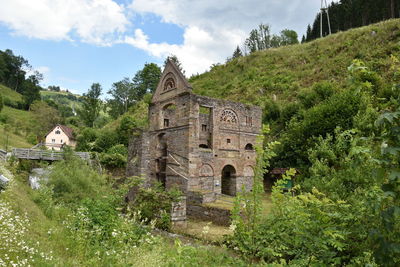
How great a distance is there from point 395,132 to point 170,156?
18.6 m

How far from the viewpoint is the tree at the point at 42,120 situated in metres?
52.6

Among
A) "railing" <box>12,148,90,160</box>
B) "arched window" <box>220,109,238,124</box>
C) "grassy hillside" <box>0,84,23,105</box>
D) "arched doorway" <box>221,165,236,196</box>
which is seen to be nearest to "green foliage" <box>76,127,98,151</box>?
"railing" <box>12,148,90,160</box>

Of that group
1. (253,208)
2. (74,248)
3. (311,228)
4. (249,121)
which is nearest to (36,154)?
(249,121)

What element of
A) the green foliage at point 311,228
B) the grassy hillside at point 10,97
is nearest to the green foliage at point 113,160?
the green foliage at point 311,228

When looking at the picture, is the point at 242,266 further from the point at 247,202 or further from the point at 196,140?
the point at 196,140

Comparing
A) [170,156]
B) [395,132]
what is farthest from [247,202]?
[170,156]

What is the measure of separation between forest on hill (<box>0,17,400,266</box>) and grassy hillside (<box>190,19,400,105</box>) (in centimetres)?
22

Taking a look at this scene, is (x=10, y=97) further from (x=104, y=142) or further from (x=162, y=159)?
(x=162, y=159)

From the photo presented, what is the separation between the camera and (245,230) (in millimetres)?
4262

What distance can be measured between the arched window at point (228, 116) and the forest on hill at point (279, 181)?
164 inches

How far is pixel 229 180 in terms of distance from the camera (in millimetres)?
22453

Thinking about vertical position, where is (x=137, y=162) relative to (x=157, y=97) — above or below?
below

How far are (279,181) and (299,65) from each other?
44156mm

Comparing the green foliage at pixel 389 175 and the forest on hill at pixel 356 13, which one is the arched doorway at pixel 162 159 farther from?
the forest on hill at pixel 356 13
